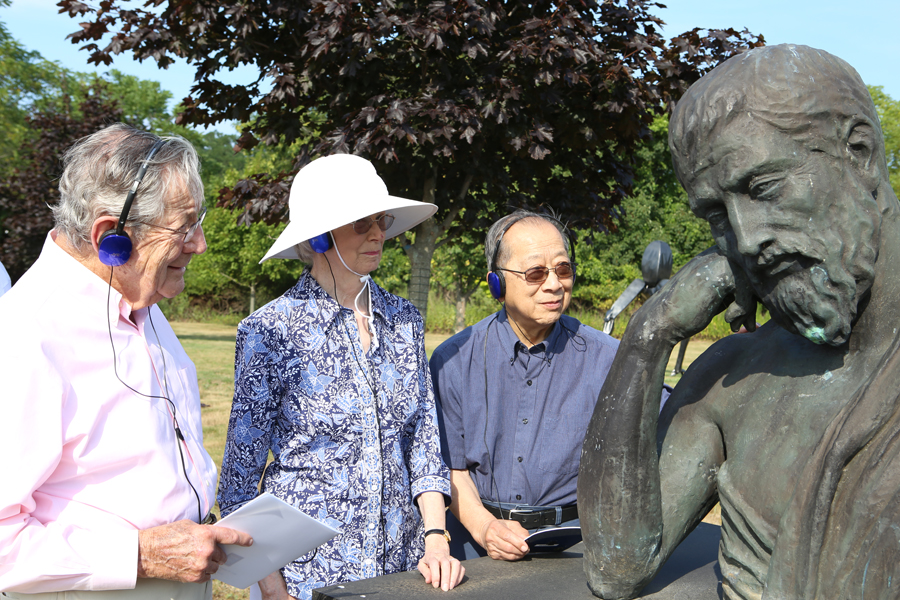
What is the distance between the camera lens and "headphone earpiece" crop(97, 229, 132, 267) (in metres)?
1.79

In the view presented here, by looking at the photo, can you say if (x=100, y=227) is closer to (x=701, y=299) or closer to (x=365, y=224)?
(x=365, y=224)

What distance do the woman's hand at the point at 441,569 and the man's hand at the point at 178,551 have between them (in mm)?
693

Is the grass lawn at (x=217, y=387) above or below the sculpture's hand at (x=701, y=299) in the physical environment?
below

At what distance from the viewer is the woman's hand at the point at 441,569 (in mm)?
2215

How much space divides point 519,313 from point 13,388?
1.83m

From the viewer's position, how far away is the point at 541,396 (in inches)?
114

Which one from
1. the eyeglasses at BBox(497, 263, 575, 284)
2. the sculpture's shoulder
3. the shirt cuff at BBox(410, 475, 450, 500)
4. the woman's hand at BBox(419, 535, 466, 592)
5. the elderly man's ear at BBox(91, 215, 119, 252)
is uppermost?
the elderly man's ear at BBox(91, 215, 119, 252)

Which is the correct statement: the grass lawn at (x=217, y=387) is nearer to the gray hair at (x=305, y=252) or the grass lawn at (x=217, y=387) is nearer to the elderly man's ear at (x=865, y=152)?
the gray hair at (x=305, y=252)

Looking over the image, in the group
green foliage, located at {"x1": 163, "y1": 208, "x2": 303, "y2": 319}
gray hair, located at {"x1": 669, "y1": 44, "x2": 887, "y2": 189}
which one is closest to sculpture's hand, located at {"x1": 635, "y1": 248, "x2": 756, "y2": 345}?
gray hair, located at {"x1": 669, "y1": 44, "x2": 887, "y2": 189}

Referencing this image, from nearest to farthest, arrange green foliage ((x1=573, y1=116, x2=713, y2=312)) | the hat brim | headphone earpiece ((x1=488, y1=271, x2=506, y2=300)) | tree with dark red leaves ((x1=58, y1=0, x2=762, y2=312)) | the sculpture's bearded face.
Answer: the sculpture's bearded face < the hat brim < headphone earpiece ((x1=488, y1=271, x2=506, y2=300)) < tree with dark red leaves ((x1=58, y1=0, x2=762, y2=312)) < green foliage ((x1=573, y1=116, x2=713, y2=312))

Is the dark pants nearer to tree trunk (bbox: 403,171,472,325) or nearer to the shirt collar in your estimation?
the shirt collar

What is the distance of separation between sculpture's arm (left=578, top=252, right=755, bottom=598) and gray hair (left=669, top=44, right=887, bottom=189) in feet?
0.97

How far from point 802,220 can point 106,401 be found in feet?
5.16

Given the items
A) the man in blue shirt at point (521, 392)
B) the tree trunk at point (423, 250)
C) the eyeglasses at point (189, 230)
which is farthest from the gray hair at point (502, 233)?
the tree trunk at point (423, 250)
